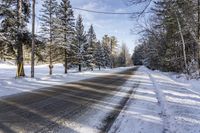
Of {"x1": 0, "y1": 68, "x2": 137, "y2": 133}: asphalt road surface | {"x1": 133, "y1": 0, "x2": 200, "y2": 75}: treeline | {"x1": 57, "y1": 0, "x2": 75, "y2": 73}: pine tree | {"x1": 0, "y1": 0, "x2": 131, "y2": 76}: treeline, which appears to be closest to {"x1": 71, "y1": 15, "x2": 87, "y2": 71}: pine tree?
{"x1": 0, "y1": 0, "x2": 131, "y2": 76}: treeline

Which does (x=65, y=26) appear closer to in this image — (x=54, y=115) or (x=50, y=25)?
(x=50, y=25)

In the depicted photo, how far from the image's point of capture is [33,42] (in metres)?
21.2

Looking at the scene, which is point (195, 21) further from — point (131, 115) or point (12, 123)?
point (12, 123)

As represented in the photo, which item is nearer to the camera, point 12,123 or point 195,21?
point 12,123

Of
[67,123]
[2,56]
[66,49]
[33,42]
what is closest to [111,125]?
[67,123]

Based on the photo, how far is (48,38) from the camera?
115 ft

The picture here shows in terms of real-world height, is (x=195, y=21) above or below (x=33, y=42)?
above

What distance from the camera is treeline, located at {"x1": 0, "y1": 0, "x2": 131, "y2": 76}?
2134 cm

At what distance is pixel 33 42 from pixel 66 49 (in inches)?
601

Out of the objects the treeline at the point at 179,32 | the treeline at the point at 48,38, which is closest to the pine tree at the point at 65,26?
the treeline at the point at 48,38

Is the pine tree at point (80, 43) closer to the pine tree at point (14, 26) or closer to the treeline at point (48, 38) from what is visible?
the treeline at point (48, 38)

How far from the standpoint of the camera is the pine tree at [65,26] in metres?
35.9

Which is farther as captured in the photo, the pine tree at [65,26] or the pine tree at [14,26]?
the pine tree at [65,26]

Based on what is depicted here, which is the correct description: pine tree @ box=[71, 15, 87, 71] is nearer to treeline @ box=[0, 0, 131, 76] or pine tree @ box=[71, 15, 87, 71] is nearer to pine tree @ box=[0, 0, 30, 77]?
treeline @ box=[0, 0, 131, 76]
